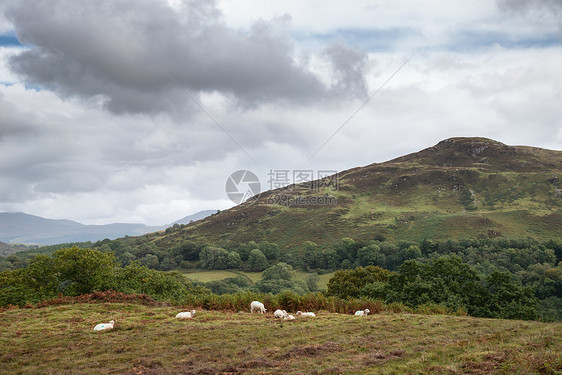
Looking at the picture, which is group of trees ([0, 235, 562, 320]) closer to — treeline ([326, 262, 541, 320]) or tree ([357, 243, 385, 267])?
tree ([357, 243, 385, 267])

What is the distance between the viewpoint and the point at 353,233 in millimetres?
130625

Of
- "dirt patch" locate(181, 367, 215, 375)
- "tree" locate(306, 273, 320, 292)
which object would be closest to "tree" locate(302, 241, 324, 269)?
"tree" locate(306, 273, 320, 292)

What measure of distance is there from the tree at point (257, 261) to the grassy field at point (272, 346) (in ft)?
321

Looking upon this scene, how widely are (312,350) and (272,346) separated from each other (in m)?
1.57

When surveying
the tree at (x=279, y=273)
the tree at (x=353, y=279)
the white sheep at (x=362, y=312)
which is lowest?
the tree at (x=279, y=273)

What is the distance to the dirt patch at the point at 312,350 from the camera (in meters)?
10.5

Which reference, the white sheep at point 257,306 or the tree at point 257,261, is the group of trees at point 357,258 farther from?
the white sheep at point 257,306

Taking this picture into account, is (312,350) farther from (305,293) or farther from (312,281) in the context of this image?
(312,281)

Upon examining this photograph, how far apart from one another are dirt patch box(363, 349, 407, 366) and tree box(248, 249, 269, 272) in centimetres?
10512

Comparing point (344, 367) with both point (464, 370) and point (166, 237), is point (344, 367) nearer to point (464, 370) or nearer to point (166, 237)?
point (464, 370)

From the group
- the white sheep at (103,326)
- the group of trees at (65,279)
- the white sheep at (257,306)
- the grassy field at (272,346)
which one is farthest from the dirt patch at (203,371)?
the group of trees at (65,279)

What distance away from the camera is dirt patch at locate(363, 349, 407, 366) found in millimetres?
9273

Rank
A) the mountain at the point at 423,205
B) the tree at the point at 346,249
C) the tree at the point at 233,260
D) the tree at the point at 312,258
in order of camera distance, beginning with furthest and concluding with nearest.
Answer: the mountain at the point at 423,205
the tree at the point at 233,260
the tree at the point at 346,249
the tree at the point at 312,258

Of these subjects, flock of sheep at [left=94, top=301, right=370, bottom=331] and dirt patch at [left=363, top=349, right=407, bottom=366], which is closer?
dirt patch at [left=363, top=349, right=407, bottom=366]
